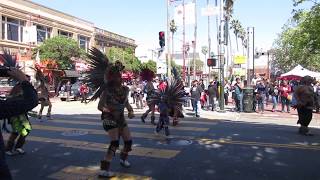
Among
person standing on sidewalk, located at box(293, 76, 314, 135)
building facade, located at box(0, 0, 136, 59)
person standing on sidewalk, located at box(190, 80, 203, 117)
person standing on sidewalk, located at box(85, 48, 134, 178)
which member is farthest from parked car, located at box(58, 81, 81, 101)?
person standing on sidewalk, located at box(85, 48, 134, 178)

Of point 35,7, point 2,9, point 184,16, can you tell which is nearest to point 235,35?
point 35,7

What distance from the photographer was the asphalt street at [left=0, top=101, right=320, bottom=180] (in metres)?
6.61

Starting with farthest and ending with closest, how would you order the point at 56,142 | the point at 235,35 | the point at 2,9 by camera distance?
the point at 235,35 < the point at 2,9 < the point at 56,142

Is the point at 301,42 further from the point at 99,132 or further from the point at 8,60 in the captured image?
the point at 8,60

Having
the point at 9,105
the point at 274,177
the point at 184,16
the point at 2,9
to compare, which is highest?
the point at 2,9

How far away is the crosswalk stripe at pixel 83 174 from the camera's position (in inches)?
251

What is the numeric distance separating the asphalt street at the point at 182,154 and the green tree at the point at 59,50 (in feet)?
104

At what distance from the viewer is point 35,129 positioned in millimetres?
11422

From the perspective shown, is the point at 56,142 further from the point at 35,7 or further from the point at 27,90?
the point at 35,7

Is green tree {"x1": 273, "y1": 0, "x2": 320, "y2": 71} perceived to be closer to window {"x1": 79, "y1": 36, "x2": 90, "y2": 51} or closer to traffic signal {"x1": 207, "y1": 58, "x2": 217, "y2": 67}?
traffic signal {"x1": 207, "y1": 58, "x2": 217, "y2": 67}

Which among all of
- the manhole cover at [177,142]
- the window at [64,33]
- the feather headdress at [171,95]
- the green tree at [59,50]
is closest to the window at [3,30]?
the green tree at [59,50]

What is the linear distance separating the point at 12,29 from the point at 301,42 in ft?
102

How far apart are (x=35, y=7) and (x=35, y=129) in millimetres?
39957

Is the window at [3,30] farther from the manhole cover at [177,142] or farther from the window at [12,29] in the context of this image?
the manhole cover at [177,142]
